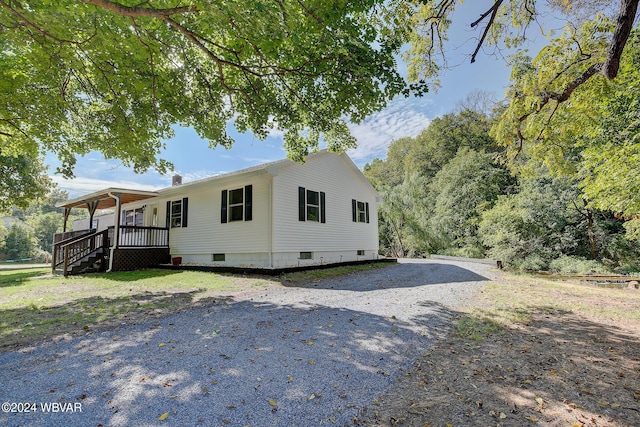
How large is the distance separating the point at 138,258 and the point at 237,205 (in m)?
5.16

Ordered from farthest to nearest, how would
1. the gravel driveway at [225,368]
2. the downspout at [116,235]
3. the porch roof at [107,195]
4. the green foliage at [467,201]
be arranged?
the green foliage at [467,201] < the porch roof at [107,195] < the downspout at [116,235] < the gravel driveway at [225,368]

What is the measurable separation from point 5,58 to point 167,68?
349cm

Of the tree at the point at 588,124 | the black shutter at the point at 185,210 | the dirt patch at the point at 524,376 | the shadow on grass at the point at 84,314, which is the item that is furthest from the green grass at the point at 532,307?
→ the black shutter at the point at 185,210

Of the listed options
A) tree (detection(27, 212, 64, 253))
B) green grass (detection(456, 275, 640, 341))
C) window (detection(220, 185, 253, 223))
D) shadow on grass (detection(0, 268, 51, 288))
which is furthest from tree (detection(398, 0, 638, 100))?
tree (detection(27, 212, 64, 253))

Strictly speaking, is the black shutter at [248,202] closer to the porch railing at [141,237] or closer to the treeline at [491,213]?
the porch railing at [141,237]

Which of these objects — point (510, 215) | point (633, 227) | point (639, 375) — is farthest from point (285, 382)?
point (510, 215)

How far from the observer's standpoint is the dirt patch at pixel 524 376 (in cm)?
221

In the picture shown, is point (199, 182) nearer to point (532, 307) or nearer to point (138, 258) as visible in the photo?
point (138, 258)

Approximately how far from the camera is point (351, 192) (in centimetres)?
1443

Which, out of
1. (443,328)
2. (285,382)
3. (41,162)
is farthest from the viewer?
(41,162)

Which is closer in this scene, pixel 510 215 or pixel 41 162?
pixel 510 215

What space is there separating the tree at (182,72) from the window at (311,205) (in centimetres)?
255

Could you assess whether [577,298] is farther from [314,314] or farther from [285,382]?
[285,382]

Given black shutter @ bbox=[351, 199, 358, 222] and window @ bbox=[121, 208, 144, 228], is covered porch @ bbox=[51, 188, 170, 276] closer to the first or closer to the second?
window @ bbox=[121, 208, 144, 228]
